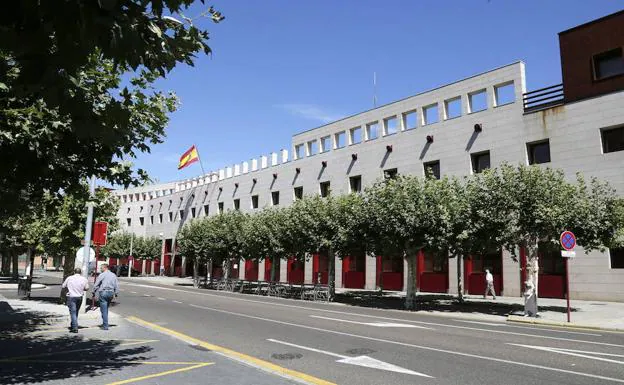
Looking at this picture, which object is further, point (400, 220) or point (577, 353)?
point (400, 220)

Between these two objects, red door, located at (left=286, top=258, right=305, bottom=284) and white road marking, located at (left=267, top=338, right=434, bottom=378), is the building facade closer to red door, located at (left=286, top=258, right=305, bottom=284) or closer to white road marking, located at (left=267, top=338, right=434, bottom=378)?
red door, located at (left=286, top=258, right=305, bottom=284)

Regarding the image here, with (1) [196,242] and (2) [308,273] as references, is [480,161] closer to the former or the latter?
(2) [308,273]

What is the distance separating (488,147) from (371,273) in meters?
12.4

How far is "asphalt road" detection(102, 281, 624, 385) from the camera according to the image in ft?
24.2

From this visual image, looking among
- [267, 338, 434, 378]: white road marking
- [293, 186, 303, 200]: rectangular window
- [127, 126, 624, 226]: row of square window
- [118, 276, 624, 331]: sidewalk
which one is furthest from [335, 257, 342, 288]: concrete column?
[267, 338, 434, 378]: white road marking

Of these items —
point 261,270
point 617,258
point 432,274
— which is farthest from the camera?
point 261,270

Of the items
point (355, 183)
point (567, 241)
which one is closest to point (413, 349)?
point (567, 241)

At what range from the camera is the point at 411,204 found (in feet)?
69.8

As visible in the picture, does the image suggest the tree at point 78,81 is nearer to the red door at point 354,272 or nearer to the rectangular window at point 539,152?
the rectangular window at point 539,152

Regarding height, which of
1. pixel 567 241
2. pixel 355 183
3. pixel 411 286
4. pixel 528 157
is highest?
pixel 355 183

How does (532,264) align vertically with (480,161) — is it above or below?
below

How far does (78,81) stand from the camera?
5.43 meters

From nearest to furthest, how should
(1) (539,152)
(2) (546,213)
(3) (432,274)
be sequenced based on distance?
(2) (546,213) < (1) (539,152) < (3) (432,274)

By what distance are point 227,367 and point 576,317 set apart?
14.6 meters
